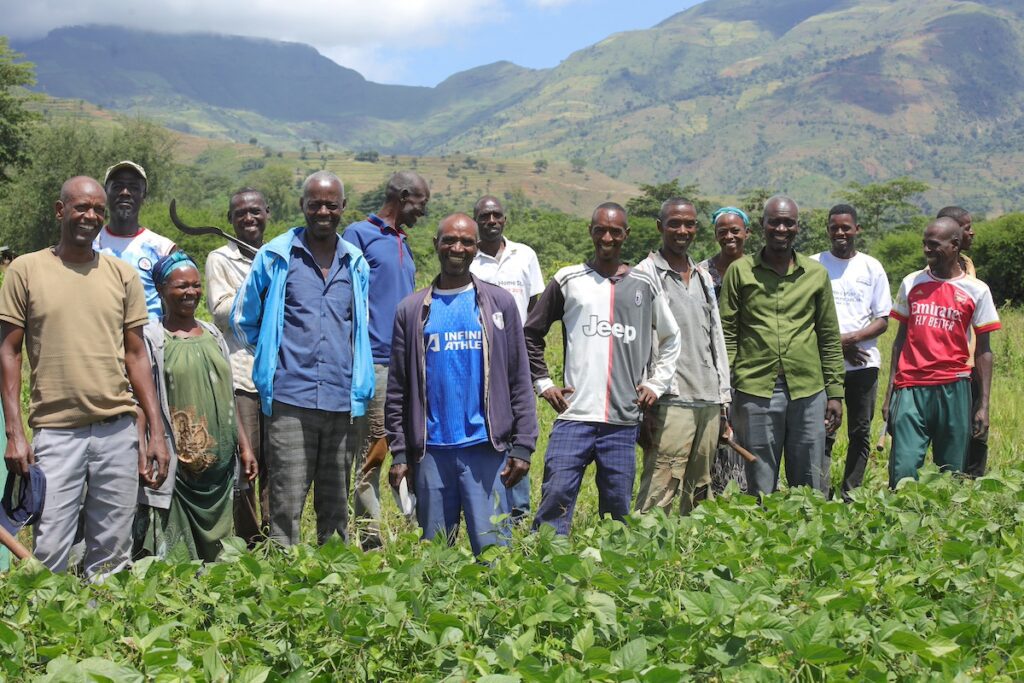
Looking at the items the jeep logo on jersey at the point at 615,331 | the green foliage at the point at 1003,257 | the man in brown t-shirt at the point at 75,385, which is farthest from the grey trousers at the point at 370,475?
the green foliage at the point at 1003,257

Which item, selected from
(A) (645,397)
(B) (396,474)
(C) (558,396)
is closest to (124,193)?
(B) (396,474)

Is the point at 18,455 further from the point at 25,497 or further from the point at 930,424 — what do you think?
the point at 930,424

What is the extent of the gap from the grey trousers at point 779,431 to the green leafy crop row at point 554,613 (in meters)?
2.10

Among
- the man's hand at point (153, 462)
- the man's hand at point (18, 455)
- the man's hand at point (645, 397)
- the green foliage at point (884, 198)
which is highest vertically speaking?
the green foliage at point (884, 198)

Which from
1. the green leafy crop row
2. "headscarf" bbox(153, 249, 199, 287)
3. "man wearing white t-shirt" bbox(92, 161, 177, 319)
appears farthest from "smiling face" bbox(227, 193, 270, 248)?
the green leafy crop row

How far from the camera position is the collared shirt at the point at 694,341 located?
543 cm

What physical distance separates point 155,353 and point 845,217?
4657mm

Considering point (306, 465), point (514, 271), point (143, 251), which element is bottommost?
point (306, 465)

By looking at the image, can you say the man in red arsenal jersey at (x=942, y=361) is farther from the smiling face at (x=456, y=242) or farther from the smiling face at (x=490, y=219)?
the smiling face at (x=456, y=242)

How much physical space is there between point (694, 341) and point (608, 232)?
81cm

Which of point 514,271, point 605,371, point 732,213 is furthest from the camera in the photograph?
point 514,271

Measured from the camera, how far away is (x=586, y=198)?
618ft

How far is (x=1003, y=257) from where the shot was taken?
19406 millimetres

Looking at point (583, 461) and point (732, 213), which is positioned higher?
point (732, 213)
